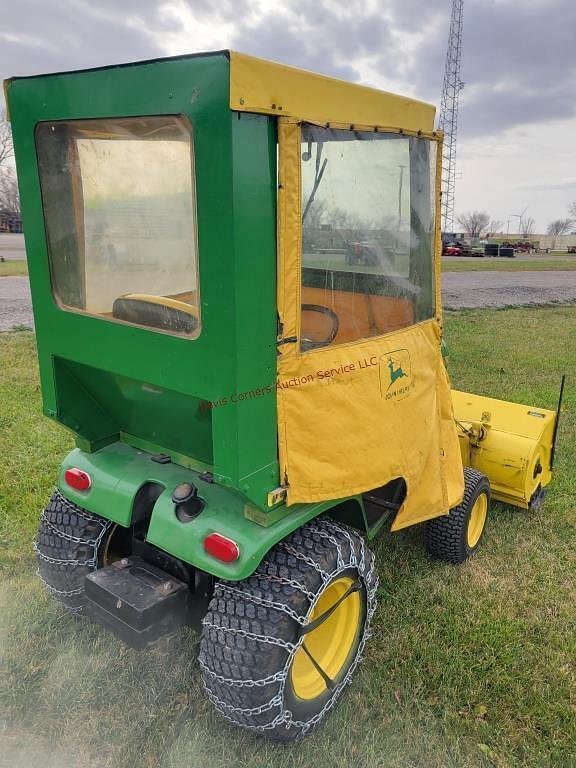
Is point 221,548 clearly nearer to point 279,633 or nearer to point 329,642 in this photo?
point 279,633

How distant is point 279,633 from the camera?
2.08m

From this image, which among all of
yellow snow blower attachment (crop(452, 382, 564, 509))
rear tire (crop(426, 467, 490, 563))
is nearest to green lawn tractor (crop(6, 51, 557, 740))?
rear tire (crop(426, 467, 490, 563))

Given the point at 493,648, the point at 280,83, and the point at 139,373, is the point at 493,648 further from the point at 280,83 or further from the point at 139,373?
the point at 280,83

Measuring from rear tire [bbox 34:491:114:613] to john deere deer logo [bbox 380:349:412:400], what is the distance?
4.68ft

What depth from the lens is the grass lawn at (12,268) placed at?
15.5m

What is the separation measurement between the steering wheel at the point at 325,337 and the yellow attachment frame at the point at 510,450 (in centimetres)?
193

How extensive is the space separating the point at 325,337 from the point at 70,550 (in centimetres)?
154

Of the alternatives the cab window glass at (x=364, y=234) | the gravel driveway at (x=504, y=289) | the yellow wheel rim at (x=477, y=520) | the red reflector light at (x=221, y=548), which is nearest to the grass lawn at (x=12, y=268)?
the gravel driveway at (x=504, y=289)

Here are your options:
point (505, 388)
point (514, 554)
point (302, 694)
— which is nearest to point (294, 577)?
point (302, 694)

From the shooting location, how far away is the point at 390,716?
241 centimetres

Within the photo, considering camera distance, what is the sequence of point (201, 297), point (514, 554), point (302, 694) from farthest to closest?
point (514, 554), point (302, 694), point (201, 297)

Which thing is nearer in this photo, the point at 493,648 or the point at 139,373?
the point at 139,373

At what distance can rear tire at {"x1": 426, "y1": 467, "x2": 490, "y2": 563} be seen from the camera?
3.27 m

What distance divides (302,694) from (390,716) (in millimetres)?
408
